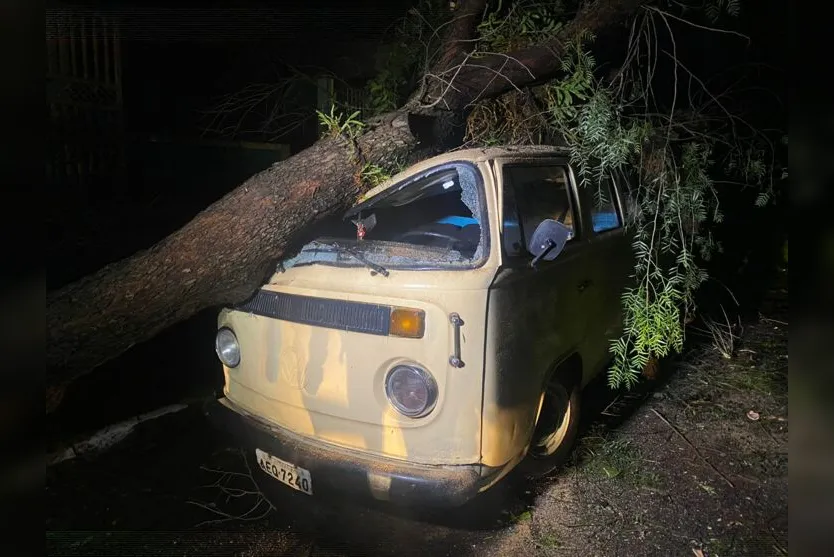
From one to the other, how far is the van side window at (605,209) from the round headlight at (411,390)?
A: 5.76 feet

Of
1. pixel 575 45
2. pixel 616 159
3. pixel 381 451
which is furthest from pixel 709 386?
pixel 381 451

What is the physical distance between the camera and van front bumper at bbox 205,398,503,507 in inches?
94.0

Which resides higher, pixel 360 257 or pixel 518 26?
pixel 518 26

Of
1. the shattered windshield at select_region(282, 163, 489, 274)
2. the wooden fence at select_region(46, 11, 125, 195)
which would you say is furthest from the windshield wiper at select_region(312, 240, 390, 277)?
the wooden fence at select_region(46, 11, 125, 195)

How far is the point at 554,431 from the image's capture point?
339 centimetres

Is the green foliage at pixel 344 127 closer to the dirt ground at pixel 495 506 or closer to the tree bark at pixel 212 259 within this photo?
the tree bark at pixel 212 259

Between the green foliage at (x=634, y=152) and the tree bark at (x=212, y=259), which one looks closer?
the tree bark at (x=212, y=259)

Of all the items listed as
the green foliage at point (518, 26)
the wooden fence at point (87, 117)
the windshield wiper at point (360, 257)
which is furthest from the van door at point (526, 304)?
the wooden fence at point (87, 117)

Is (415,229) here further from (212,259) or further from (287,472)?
(287,472)

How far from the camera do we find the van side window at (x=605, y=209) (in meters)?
3.58

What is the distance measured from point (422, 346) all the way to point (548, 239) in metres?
0.75

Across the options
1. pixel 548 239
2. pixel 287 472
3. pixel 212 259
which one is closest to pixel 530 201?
pixel 548 239

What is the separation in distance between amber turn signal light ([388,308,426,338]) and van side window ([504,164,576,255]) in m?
0.56

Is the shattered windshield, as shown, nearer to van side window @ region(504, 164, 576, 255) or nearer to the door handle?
van side window @ region(504, 164, 576, 255)
